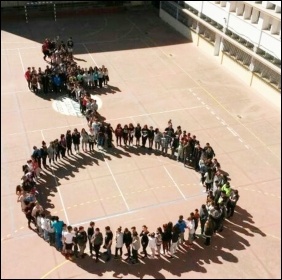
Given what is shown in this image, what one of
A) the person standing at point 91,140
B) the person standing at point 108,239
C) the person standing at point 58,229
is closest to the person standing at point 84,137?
the person standing at point 91,140

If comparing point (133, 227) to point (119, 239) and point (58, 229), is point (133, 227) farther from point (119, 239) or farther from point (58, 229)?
point (58, 229)

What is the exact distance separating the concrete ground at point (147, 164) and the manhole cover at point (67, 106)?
2.3 inches

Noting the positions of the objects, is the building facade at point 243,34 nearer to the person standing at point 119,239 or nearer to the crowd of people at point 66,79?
the crowd of people at point 66,79

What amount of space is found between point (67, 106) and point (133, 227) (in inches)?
467

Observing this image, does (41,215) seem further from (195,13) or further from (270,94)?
(195,13)

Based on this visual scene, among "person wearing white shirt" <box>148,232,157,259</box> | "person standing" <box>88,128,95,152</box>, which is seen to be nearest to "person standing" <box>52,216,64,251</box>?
"person wearing white shirt" <box>148,232,157,259</box>

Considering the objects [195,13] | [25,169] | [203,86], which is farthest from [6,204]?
[195,13]

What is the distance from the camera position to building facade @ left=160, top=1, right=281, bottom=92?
2417 centimetres

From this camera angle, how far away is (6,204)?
16312mm

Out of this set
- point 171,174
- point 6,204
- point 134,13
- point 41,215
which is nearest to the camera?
point 41,215

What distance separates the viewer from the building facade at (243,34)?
24.2 meters

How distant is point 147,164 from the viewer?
1898 cm

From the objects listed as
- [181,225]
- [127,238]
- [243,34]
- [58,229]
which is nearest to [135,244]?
[127,238]

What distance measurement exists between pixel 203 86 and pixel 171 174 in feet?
32.5
